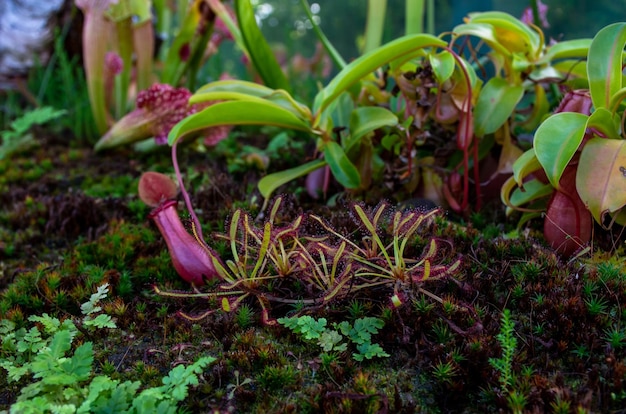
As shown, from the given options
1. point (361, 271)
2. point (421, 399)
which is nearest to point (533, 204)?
point (361, 271)

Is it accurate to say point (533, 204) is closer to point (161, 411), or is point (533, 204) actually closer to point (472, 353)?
point (472, 353)

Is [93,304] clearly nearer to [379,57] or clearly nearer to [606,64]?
[379,57]

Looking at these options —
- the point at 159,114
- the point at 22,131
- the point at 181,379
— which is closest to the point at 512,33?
the point at 159,114

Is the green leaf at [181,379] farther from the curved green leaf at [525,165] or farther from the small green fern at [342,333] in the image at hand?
the curved green leaf at [525,165]

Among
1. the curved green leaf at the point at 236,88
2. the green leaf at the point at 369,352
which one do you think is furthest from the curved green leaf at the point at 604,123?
the curved green leaf at the point at 236,88

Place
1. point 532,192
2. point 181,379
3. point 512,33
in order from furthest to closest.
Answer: point 512,33 → point 532,192 → point 181,379

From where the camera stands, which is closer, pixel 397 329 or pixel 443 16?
pixel 397 329

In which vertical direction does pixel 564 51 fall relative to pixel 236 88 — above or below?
below
